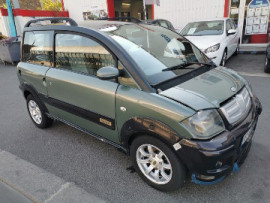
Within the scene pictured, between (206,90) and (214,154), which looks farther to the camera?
(206,90)

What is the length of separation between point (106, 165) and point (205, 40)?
5.12 metres

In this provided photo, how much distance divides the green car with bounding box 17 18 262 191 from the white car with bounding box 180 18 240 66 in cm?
324

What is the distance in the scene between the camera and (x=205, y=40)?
6.50 metres

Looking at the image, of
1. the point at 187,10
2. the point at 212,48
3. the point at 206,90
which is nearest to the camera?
the point at 206,90

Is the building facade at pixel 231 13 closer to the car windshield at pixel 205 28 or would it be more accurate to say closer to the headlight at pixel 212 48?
the car windshield at pixel 205 28

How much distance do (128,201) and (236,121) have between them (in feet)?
4.38

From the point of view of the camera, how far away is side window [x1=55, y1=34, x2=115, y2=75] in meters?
2.57

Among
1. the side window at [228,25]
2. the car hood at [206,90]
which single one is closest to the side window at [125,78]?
the car hood at [206,90]

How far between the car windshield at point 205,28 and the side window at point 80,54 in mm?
5265

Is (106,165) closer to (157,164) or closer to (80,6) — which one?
(157,164)

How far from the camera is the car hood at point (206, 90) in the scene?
80.7 inches

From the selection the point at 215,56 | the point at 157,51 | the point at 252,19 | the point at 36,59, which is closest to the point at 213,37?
the point at 215,56

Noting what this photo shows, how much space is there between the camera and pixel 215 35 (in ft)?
22.3

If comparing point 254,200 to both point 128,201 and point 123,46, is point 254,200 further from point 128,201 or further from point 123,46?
point 123,46
